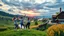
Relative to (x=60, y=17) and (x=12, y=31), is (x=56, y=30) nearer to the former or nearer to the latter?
(x=60, y=17)

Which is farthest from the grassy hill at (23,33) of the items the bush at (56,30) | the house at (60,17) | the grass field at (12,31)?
the house at (60,17)

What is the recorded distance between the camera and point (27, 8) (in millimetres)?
11898

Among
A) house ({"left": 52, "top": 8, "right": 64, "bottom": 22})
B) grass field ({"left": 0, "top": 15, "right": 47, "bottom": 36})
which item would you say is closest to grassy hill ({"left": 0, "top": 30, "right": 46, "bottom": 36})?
grass field ({"left": 0, "top": 15, "right": 47, "bottom": 36})

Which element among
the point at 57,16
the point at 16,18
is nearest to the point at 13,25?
the point at 16,18

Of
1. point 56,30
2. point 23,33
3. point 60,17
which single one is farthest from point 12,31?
point 60,17

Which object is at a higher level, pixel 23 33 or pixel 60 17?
pixel 60 17

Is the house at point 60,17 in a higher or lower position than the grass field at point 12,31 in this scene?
higher

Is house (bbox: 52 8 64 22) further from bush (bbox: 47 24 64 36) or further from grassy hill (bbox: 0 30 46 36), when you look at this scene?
grassy hill (bbox: 0 30 46 36)

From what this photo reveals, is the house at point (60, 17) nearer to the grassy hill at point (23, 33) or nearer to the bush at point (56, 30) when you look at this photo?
the bush at point (56, 30)

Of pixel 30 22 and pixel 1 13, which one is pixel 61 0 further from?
pixel 1 13

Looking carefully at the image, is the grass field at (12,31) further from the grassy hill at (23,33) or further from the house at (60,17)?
the house at (60,17)

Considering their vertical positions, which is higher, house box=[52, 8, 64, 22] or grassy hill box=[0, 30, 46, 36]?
house box=[52, 8, 64, 22]

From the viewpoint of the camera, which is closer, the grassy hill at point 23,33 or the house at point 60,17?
the grassy hill at point 23,33

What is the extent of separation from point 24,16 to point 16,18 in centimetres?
28
